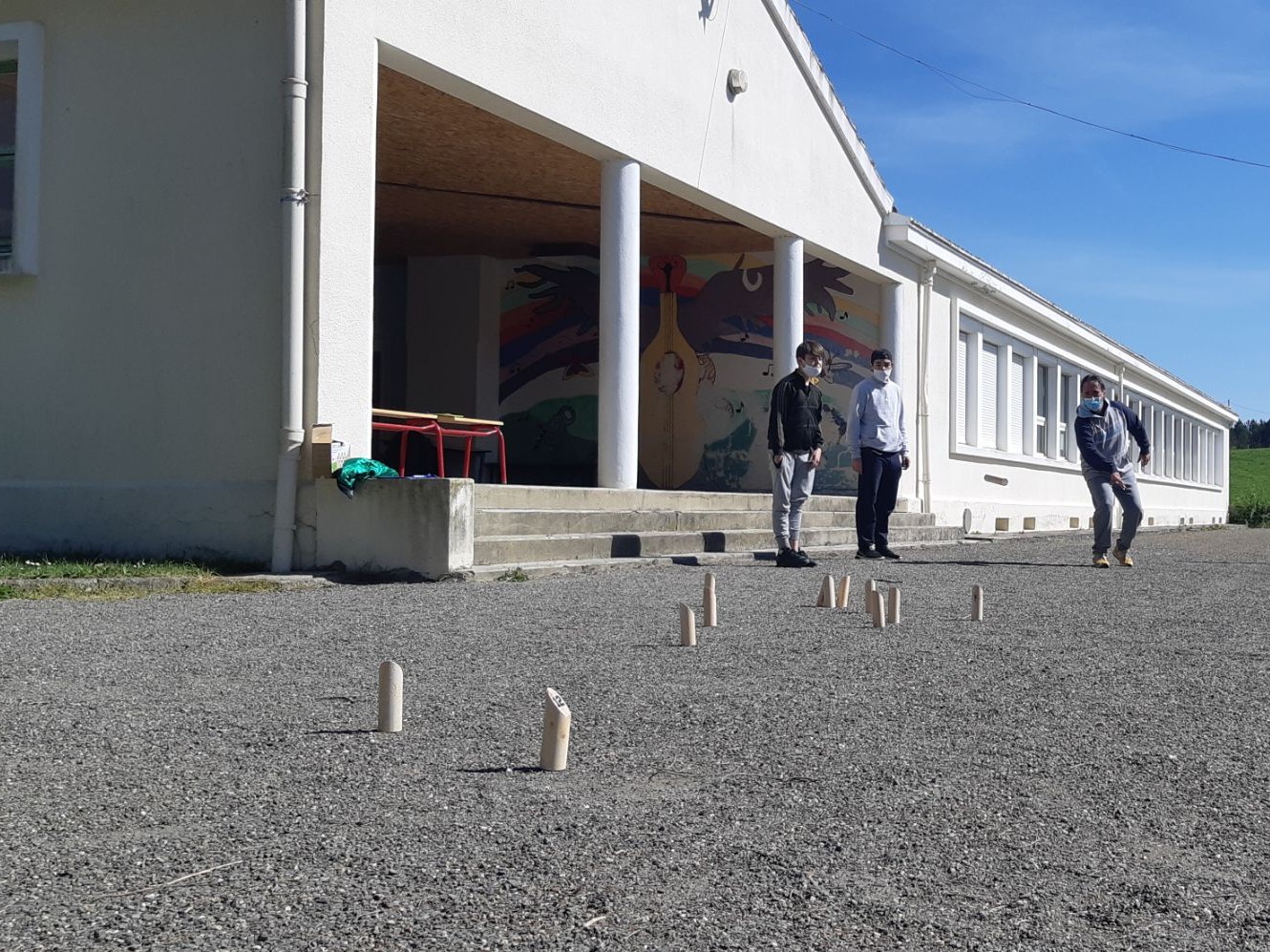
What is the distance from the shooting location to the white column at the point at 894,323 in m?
20.2

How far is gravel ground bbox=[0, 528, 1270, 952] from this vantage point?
259 cm

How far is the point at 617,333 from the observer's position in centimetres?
1352

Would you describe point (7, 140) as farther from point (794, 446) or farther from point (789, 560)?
point (789, 560)

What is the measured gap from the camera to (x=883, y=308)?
20.4 metres

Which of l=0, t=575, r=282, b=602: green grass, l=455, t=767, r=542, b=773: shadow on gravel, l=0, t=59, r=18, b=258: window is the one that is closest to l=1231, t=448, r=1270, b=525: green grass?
l=0, t=59, r=18, b=258: window

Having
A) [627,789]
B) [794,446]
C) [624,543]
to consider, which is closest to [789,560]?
[794,446]

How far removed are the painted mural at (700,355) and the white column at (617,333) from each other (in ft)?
21.0

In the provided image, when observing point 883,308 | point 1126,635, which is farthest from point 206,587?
point 883,308

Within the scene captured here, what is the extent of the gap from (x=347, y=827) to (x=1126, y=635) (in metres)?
4.96

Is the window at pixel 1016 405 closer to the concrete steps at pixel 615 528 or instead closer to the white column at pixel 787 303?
the white column at pixel 787 303

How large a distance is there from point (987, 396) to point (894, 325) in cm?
453

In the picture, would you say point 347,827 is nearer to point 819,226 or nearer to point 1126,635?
point 1126,635

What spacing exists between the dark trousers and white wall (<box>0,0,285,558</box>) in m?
5.73

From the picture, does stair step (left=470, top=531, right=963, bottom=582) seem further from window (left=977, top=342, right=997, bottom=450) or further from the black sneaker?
window (left=977, top=342, right=997, bottom=450)
